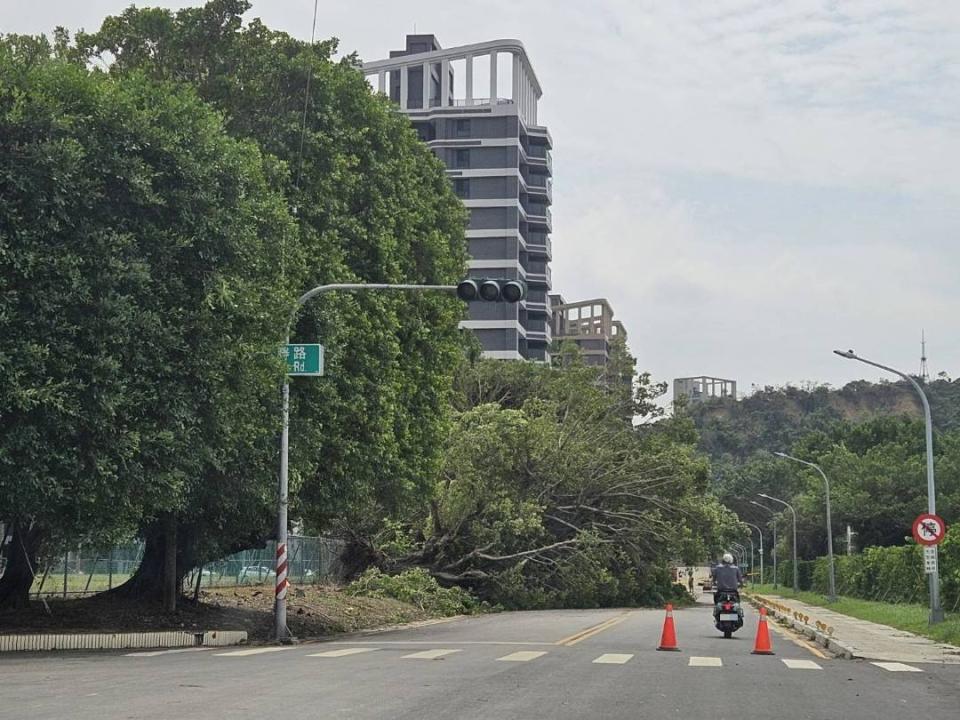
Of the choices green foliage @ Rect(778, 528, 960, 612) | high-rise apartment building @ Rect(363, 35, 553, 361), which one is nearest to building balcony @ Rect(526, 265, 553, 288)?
high-rise apartment building @ Rect(363, 35, 553, 361)

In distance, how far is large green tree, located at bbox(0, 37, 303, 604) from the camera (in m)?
21.0

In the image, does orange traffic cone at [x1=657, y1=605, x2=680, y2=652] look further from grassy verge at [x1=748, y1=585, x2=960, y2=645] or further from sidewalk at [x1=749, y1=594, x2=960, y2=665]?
grassy verge at [x1=748, y1=585, x2=960, y2=645]

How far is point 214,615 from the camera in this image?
3003 cm

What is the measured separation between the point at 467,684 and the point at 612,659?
220 inches

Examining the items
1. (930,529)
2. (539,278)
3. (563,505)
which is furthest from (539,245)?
(930,529)

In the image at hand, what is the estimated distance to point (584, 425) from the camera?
5662cm

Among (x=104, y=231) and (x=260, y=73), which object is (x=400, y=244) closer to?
(x=260, y=73)

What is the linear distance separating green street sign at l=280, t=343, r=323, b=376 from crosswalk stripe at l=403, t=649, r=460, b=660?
6.12 metres

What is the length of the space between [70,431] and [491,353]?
86.6 metres

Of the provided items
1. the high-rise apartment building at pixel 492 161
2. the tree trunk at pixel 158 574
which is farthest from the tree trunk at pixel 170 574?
the high-rise apartment building at pixel 492 161

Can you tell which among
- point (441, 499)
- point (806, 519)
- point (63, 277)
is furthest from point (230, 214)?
point (806, 519)

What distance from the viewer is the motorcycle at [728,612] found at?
28.3 metres

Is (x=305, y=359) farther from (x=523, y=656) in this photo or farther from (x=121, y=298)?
(x=523, y=656)

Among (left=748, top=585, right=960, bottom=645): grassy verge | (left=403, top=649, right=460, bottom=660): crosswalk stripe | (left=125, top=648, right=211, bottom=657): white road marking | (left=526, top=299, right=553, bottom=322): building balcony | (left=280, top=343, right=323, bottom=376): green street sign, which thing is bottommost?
(left=748, top=585, right=960, bottom=645): grassy verge
